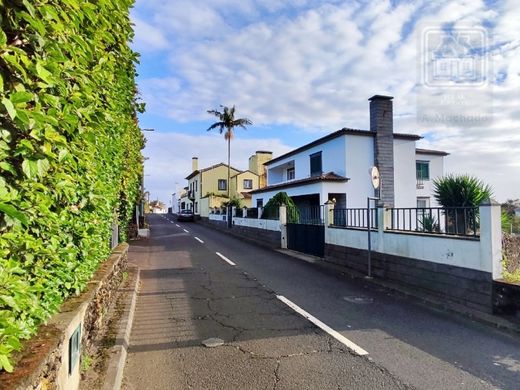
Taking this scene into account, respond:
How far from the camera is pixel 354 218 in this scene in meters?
11.3

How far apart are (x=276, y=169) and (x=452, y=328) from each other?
3001 centimetres

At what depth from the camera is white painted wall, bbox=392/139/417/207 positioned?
24.9 meters

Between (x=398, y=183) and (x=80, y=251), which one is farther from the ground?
(x=398, y=183)

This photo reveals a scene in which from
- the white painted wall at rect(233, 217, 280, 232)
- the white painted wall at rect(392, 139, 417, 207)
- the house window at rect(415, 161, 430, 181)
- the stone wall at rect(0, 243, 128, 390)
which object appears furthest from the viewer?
the house window at rect(415, 161, 430, 181)

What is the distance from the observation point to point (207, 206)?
45.6 m

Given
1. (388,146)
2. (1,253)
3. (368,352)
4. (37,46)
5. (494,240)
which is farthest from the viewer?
(388,146)

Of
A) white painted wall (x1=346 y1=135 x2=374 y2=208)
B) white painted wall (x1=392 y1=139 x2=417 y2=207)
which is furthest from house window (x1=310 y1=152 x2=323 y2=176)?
white painted wall (x1=392 y1=139 x2=417 y2=207)

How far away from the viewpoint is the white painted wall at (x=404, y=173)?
2488 cm

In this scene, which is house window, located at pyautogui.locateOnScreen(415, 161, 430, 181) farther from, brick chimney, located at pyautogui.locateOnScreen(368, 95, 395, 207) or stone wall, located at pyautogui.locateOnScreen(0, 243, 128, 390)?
stone wall, located at pyautogui.locateOnScreen(0, 243, 128, 390)

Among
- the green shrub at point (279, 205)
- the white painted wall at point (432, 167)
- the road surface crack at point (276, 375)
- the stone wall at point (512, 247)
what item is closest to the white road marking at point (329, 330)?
the road surface crack at point (276, 375)

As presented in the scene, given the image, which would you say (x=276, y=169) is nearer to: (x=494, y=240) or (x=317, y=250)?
(x=317, y=250)

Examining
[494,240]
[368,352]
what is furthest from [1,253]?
[494,240]

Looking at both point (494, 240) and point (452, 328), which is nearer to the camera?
point (452, 328)

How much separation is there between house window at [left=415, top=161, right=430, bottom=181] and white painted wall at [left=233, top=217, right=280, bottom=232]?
14.9m
